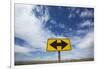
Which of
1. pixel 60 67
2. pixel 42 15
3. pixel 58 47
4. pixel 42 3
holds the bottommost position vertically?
pixel 60 67

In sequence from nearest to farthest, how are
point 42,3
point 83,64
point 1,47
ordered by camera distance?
point 1,47
point 42,3
point 83,64

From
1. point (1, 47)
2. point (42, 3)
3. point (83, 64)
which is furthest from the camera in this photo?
point (83, 64)

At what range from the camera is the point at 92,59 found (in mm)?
1862

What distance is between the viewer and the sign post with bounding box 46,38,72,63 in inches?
68.3

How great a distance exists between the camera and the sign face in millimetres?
1736

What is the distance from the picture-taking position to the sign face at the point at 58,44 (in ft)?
5.70

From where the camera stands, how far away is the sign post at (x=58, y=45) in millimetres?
1735

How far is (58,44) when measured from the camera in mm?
1759

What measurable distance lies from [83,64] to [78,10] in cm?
52

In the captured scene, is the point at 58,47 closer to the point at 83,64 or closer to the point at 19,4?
the point at 83,64

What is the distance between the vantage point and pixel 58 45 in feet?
5.77
